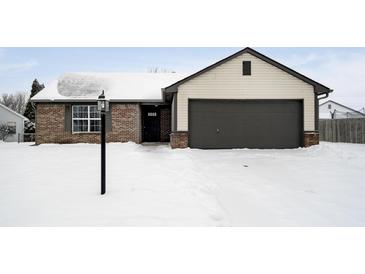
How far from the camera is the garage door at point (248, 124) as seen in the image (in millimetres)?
12398

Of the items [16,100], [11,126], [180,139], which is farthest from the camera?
[16,100]

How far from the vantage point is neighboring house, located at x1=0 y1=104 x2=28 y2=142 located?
28.6 meters

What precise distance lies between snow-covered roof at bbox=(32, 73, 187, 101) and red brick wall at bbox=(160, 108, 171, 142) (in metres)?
1.36

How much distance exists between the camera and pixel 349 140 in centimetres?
1852

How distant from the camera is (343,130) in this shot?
19.0m

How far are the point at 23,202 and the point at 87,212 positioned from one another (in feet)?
4.50

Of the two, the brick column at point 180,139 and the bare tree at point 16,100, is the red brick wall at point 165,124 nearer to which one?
the brick column at point 180,139

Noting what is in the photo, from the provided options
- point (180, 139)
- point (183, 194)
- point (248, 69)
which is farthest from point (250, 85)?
point (183, 194)

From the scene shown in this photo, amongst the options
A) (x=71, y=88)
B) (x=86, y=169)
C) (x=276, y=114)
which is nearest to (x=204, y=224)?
(x=86, y=169)

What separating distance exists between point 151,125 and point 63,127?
5.18 m

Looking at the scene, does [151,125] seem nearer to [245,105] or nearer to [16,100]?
[245,105]

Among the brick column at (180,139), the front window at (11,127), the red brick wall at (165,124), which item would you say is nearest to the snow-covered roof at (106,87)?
the red brick wall at (165,124)

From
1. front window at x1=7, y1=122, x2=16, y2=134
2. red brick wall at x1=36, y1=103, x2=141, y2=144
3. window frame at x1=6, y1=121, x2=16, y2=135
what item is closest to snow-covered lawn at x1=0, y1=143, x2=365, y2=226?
red brick wall at x1=36, y1=103, x2=141, y2=144

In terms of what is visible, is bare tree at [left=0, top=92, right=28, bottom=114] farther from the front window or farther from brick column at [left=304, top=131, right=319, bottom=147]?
brick column at [left=304, top=131, right=319, bottom=147]
